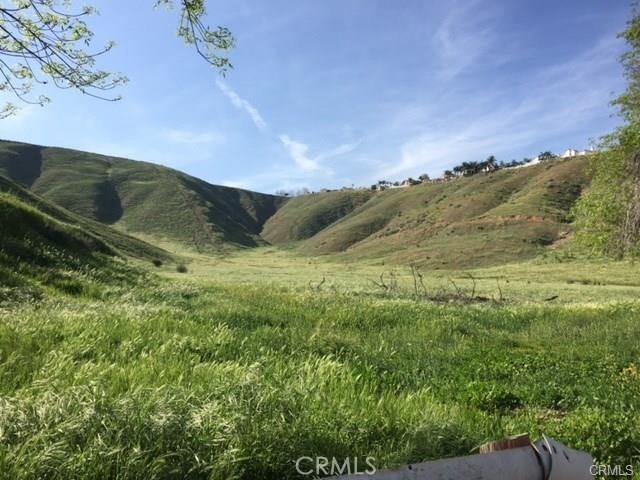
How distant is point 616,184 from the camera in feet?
81.8

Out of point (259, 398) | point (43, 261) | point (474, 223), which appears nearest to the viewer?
point (259, 398)

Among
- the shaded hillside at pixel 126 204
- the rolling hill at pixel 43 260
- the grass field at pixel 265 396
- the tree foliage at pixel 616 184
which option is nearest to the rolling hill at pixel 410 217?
the shaded hillside at pixel 126 204

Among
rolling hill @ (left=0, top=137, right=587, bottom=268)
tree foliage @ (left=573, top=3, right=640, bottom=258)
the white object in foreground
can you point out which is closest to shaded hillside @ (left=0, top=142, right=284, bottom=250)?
rolling hill @ (left=0, top=137, right=587, bottom=268)

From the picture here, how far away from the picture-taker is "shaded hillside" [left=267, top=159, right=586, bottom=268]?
10106 centimetres

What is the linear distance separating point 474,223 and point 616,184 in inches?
4047

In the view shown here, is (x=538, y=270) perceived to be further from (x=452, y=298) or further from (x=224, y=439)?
(x=224, y=439)

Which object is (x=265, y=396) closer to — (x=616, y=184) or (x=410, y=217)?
(x=616, y=184)

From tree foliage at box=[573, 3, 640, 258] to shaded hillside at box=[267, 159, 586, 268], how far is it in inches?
2398

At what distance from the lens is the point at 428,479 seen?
9.88ft

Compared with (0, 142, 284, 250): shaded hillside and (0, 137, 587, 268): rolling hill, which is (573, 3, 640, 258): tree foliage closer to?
(0, 137, 587, 268): rolling hill

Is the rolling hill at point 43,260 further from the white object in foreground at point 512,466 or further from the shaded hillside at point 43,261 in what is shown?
the white object in foreground at point 512,466

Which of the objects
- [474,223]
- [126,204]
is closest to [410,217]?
[474,223]

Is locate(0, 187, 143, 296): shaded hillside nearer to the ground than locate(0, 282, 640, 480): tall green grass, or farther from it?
farther from it

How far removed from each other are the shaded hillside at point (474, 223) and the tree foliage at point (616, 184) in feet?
200
